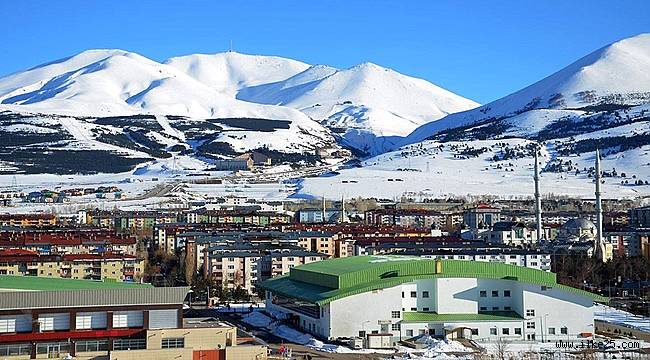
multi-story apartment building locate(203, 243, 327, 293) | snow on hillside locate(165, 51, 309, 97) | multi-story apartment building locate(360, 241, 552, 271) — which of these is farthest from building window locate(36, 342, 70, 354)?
snow on hillside locate(165, 51, 309, 97)

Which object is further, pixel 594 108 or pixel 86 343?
pixel 594 108

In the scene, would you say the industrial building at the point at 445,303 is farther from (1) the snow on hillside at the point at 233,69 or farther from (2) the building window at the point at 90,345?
(1) the snow on hillside at the point at 233,69

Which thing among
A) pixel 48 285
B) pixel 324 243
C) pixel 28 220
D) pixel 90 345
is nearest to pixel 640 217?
pixel 324 243

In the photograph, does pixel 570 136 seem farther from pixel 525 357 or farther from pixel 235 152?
pixel 525 357

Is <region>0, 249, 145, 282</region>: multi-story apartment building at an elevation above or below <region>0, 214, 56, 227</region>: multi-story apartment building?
below

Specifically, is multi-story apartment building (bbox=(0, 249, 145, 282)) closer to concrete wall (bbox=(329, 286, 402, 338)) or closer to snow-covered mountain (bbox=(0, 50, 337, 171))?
concrete wall (bbox=(329, 286, 402, 338))

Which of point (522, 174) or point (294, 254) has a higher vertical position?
point (522, 174)

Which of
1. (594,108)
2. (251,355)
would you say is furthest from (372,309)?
(594,108)

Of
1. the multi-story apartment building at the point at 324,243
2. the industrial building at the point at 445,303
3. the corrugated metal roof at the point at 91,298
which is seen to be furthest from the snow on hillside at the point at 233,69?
the corrugated metal roof at the point at 91,298
